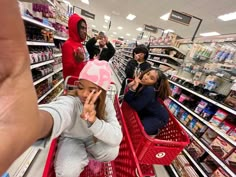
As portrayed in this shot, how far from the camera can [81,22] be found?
2.18m

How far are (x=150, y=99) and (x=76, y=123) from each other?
38.6 inches

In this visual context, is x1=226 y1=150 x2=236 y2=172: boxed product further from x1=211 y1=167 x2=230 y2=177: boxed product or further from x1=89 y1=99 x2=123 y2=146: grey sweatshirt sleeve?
x1=89 y1=99 x2=123 y2=146: grey sweatshirt sleeve

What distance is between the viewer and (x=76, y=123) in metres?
1.09

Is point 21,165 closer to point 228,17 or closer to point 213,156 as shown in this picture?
point 213,156

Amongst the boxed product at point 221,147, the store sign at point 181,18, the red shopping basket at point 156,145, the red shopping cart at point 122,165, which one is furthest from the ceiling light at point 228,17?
the red shopping cart at point 122,165

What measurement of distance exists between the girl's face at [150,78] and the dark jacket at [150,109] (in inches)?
3.3

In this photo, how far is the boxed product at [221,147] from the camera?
63.9 inches

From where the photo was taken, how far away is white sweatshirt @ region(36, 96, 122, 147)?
2.31 feet

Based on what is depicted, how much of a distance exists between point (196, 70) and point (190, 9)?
474 centimetres

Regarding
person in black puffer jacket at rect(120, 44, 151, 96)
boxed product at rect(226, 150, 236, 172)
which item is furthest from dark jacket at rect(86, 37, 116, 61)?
boxed product at rect(226, 150, 236, 172)

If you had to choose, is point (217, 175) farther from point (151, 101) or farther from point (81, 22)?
point (81, 22)

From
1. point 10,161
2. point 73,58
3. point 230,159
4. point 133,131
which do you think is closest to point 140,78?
point 133,131

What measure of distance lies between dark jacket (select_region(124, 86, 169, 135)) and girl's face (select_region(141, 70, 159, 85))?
0.28 feet

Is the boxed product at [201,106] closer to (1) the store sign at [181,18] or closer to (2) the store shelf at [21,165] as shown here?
(2) the store shelf at [21,165]
